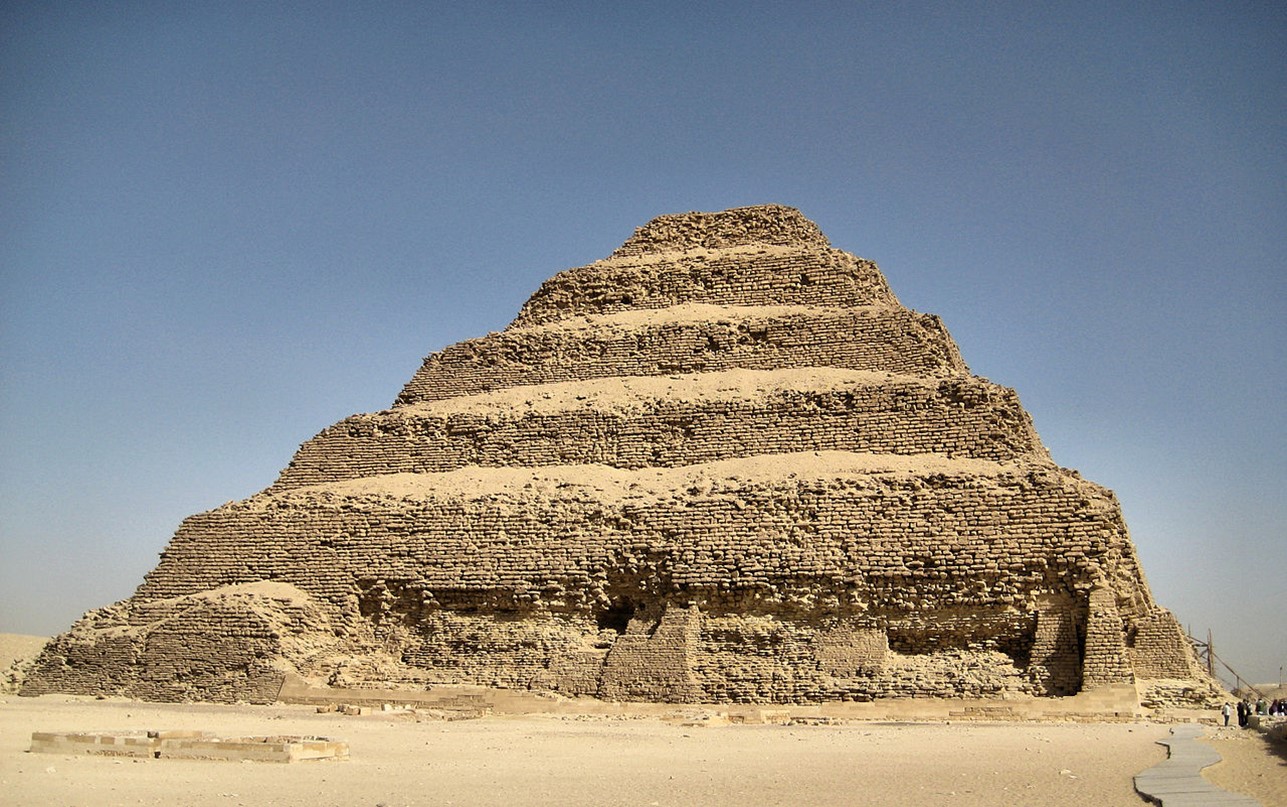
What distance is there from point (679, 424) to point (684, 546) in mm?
4027

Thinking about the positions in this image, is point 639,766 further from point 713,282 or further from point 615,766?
point 713,282

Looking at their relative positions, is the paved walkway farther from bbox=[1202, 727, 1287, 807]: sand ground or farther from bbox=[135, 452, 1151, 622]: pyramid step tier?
bbox=[135, 452, 1151, 622]: pyramid step tier

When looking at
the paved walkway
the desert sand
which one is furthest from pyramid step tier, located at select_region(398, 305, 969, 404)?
the paved walkway

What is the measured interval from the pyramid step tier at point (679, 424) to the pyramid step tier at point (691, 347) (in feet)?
1.65

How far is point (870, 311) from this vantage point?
27.8 meters

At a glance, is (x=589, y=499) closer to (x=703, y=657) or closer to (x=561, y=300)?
(x=703, y=657)

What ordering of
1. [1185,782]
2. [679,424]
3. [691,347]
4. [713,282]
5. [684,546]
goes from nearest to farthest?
[1185,782] < [684,546] < [679,424] < [691,347] < [713,282]

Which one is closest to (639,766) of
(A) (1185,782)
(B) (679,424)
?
(A) (1185,782)

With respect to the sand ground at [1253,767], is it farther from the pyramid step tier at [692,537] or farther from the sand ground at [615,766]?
the pyramid step tier at [692,537]

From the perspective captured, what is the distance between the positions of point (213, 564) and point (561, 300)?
11084 mm

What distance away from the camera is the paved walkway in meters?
8.68

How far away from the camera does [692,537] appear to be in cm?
2258

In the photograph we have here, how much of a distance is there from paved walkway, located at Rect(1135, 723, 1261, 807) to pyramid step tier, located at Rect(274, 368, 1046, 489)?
1006cm

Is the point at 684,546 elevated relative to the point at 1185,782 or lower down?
elevated
